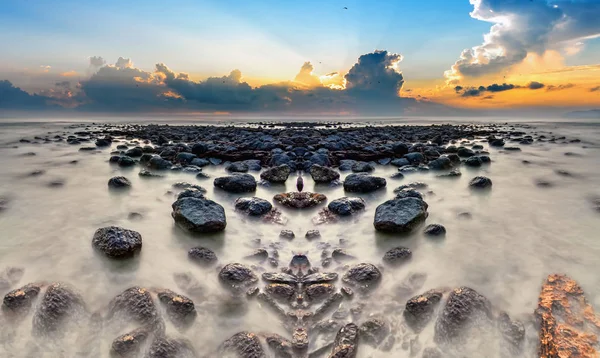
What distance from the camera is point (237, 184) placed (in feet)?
19.3

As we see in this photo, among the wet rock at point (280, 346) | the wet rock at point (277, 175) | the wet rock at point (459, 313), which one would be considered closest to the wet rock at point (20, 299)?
the wet rock at point (280, 346)

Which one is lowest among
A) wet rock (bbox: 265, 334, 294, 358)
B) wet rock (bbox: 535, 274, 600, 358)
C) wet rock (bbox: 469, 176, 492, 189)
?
wet rock (bbox: 265, 334, 294, 358)

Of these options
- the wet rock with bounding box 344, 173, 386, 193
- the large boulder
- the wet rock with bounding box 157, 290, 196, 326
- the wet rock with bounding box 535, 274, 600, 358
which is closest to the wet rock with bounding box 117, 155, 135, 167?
the wet rock with bounding box 344, 173, 386, 193

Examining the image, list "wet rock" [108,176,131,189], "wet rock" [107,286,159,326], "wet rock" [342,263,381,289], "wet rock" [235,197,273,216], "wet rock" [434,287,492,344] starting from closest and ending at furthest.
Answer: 1. "wet rock" [434,287,492,344]
2. "wet rock" [107,286,159,326]
3. "wet rock" [342,263,381,289]
4. "wet rock" [235,197,273,216]
5. "wet rock" [108,176,131,189]

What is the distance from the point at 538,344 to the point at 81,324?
3133 millimetres

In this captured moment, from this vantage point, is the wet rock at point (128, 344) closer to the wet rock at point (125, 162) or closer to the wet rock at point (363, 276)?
the wet rock at point (363, 276)

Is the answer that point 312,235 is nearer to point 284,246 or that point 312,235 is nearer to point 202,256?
point 284,246

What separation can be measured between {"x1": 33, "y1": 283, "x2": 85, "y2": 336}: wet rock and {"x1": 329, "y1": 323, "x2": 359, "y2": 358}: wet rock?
1896mm

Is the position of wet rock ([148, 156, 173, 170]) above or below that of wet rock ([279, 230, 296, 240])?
above

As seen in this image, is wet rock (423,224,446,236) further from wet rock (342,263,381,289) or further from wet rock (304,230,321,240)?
wet rock (304,230,321,240)

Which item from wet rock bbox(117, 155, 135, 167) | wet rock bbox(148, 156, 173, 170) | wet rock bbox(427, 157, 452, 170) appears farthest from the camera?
wet rock bbox(117, 155, 135, 167)

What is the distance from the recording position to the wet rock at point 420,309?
2.45m

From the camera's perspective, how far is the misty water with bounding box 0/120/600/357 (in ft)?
8.14

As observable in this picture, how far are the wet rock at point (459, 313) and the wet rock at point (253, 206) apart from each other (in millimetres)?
2734
